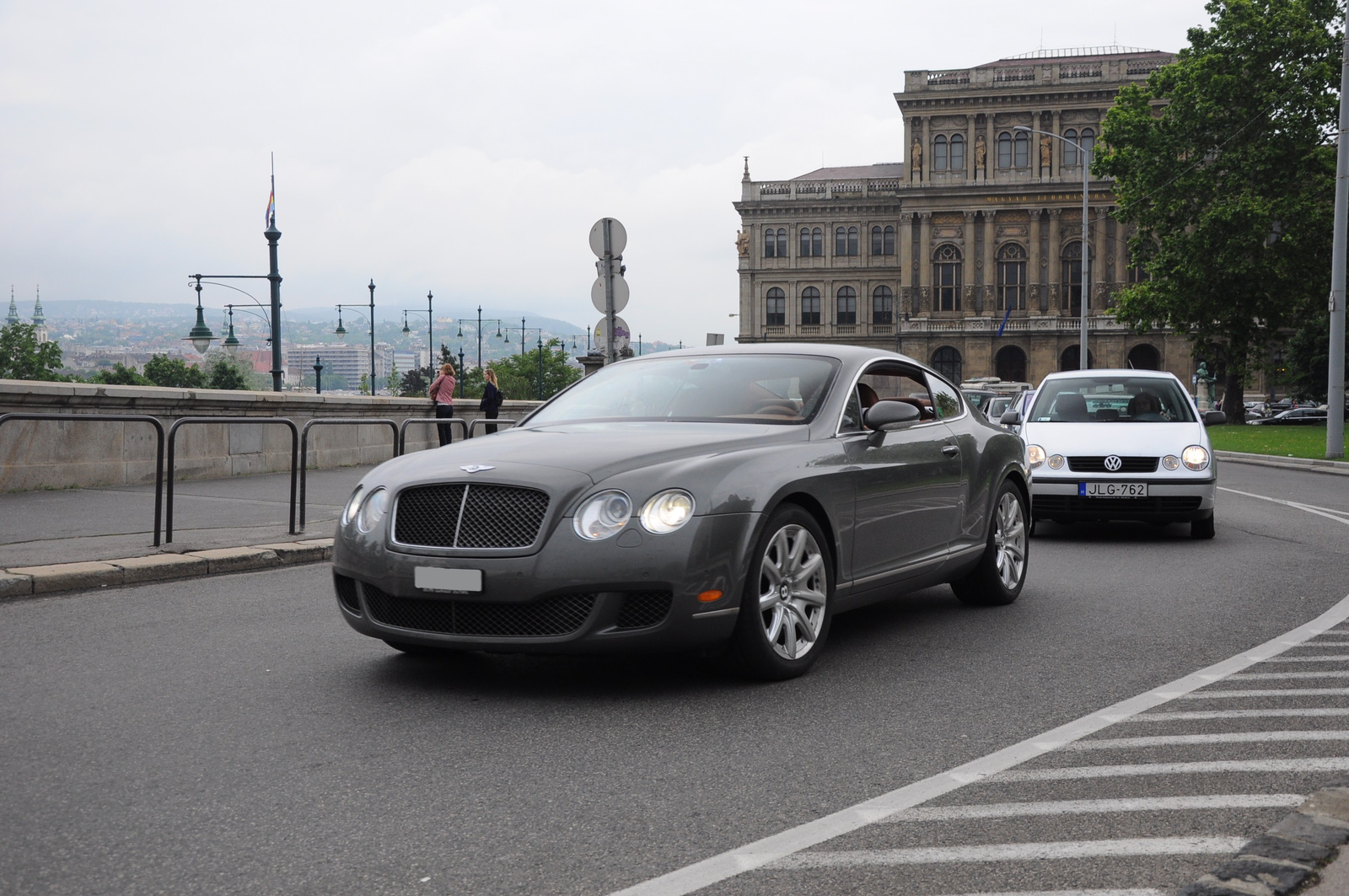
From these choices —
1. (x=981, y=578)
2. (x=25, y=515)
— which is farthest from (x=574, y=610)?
(x=25, y=515)

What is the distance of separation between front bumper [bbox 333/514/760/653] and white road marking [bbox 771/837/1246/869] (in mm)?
1784

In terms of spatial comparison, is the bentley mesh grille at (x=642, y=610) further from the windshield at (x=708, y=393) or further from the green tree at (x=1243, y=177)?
A: the green tree at (x=1243, y=177)

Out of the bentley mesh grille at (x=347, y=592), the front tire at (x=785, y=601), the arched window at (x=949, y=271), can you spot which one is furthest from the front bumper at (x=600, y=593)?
the arched window at (x=949, y=271)

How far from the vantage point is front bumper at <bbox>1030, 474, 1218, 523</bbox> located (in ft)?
36.8

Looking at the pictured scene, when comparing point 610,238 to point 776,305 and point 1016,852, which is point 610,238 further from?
point 776,305

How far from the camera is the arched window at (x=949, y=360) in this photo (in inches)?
3605

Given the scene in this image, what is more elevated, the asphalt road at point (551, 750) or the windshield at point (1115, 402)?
the windshield at point (1115, 402)

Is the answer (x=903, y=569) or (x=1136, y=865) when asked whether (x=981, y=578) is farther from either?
(x=1136, y=865)

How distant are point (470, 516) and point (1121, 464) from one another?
7.73 metres

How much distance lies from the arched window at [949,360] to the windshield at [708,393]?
86.2 m

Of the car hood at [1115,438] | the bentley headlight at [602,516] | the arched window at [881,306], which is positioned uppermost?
the arched window at [881,306]

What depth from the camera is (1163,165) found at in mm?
46688

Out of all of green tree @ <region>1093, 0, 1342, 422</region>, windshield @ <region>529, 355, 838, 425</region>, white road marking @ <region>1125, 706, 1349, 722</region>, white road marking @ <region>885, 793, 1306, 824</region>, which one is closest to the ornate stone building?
green tree @ <region>1093, 0, 1342, 422</region>

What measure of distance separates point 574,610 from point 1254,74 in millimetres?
46372
